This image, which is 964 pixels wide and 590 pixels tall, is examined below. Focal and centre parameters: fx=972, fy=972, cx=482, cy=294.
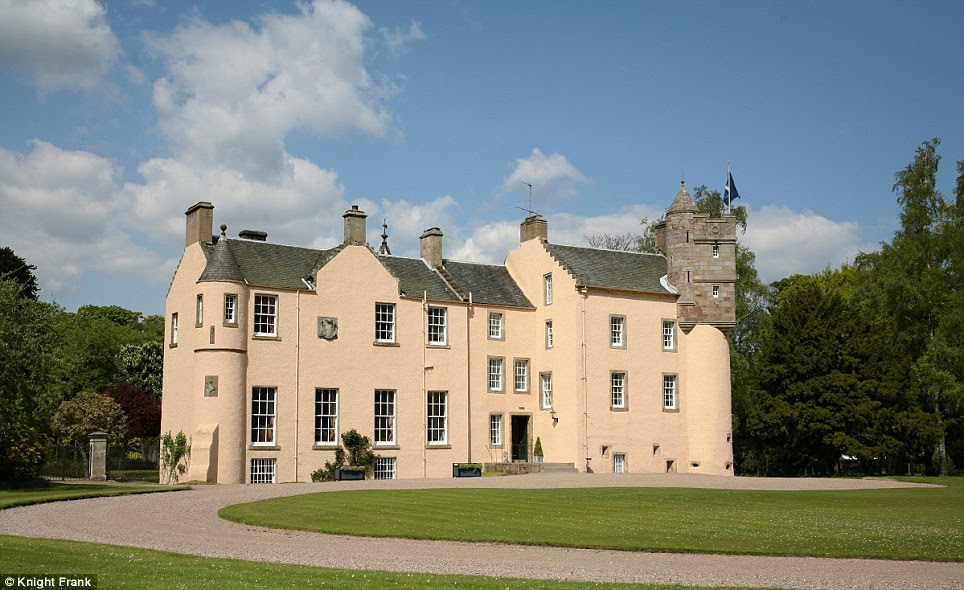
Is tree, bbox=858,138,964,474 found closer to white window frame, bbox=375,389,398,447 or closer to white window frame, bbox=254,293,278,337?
white window frame, bbox=375,389,398,447

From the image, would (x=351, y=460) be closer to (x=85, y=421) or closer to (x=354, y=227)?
(x=354, y=227)

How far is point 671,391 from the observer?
4366 cm

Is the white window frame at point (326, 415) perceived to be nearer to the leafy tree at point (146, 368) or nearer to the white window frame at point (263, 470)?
the white window frame at point (263, 470)

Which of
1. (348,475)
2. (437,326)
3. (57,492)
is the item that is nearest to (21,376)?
(57,492)

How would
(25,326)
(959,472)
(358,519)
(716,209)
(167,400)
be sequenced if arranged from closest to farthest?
(358,519) → (25,326) → (167,400) → (959,472) → (716,209)

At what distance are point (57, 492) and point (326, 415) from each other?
12088 millimetres

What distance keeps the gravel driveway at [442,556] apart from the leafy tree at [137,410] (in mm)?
31180

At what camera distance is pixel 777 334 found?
46.5 m

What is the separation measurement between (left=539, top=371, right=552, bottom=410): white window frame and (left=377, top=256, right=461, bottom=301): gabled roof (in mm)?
5386

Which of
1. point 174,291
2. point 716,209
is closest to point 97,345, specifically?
point 174,291

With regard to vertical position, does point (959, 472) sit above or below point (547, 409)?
below

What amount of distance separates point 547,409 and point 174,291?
54.4ft

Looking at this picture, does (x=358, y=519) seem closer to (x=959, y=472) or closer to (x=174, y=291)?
(x=174, y=291)

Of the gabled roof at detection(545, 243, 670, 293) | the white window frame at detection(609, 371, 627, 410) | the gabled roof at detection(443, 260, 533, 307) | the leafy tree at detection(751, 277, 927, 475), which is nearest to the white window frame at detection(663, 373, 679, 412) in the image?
the white window frame at detection(609, 371, 627, 410)
